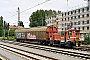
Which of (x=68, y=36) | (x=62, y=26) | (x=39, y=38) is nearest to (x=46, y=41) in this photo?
(x=39, y=38)

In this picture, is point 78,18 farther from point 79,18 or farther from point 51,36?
point 51,36

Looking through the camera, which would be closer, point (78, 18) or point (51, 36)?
point (51, 36)

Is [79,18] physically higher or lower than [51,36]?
higher

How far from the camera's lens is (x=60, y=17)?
96.0m

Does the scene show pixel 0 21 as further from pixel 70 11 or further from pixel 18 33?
pixel 18 33

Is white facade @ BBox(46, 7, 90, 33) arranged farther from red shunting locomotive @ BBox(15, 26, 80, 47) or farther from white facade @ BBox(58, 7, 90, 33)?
red shunting locomotive @ BBox(15, 26, 80, 47)

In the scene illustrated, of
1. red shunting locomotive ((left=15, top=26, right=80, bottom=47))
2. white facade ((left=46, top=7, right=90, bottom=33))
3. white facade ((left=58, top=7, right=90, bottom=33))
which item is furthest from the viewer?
white facade ((left=46, top=7, right=90, bottom=33))

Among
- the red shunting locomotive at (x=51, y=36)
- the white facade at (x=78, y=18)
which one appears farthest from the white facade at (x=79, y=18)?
the red shunting locomotive at (x=51, y=36)

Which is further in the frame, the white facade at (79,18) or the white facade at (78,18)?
the white facade at (78,18)

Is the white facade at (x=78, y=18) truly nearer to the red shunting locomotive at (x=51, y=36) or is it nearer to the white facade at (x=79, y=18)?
the white facade at (x=79, y=18)

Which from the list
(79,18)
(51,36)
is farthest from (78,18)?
(51,36)

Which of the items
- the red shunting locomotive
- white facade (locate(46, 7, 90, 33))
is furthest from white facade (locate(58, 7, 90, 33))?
the red shunting locomotive

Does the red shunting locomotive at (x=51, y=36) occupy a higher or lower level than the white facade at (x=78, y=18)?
lower

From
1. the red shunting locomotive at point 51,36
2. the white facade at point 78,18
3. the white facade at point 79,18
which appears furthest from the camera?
the white facade at point 78,18
